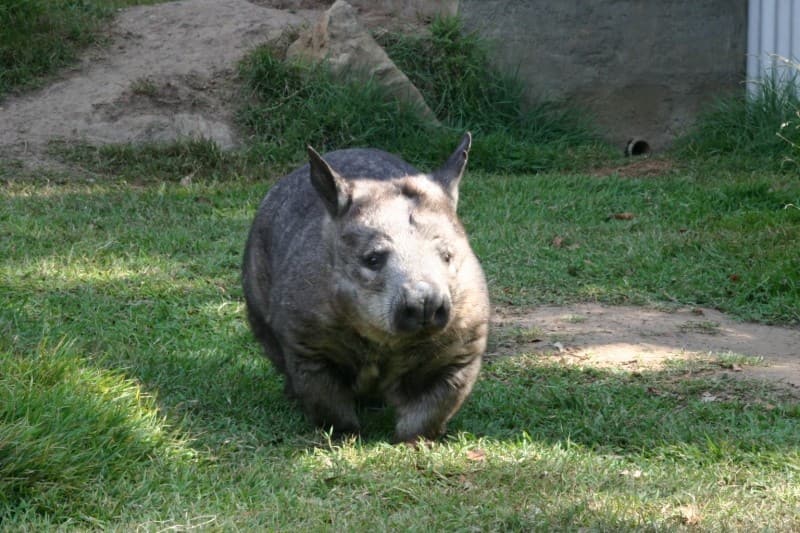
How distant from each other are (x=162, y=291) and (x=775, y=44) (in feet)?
20.6

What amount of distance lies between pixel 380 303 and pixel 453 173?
0.75 meters

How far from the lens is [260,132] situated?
9.74 m

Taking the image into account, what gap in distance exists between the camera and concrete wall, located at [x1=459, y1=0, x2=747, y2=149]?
1066 centimetres

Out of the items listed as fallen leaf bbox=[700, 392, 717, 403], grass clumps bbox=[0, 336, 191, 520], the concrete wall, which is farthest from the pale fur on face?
the concrete wall

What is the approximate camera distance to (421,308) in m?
3.82

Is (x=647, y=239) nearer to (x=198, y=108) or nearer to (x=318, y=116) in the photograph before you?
(x=318, y=116)

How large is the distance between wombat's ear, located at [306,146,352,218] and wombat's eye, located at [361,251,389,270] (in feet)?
0.98

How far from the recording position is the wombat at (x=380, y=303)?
13.1 feet

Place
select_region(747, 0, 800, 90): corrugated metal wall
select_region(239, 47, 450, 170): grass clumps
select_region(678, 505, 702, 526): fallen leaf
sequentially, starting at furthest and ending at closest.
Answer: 1. select_region(747, 0, 800, 90): corrugated metal wall
2. select_region(239, 47, 450, 170): grass clumps
3. select_region(678, 505, 702, 526): fallen leaf

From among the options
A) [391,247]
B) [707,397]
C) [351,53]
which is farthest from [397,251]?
[351,53]

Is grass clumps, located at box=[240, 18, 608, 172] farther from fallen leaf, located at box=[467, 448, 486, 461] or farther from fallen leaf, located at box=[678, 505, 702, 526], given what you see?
fallen leaf, located at box=[678, 505, 702, 526]

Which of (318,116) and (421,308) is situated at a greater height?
(421,308)

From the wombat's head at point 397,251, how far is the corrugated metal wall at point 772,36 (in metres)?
6.18

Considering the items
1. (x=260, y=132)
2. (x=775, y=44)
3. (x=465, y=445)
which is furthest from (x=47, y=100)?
(x=465, y=445)
